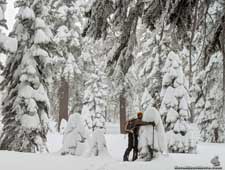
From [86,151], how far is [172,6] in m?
8.47

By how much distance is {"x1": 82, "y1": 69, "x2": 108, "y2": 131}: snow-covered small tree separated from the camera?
1639 inches

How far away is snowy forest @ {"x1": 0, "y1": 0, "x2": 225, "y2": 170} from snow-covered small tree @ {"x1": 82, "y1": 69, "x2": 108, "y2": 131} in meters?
2.34

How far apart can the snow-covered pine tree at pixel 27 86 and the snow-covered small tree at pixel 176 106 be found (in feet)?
24.1

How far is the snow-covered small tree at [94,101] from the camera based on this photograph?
41625 millimetres

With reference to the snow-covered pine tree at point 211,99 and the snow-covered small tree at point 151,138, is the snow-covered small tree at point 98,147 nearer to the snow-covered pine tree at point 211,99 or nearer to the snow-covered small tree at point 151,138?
the snow-covered small tree at point 151,138

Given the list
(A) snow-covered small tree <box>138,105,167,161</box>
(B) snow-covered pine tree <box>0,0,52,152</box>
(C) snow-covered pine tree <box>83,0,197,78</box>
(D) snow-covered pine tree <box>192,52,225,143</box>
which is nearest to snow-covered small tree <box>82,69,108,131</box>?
(D) snow-covered pine tree <box>192,52,225,143</box>

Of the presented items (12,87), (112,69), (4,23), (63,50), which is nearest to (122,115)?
(63,50)

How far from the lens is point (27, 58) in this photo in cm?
1766

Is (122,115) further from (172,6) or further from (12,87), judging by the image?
(172,6)

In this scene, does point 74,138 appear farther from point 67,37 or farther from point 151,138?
point 67,37

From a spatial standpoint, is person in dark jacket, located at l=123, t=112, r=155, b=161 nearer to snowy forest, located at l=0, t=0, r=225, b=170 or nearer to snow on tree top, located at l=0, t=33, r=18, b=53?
snowy forest, located at l=0, t=0, r=225, b=170

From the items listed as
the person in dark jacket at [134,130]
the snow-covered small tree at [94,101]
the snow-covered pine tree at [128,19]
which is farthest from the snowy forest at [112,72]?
the snow-covered small tree at [94,101]

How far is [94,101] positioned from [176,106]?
69.7ft

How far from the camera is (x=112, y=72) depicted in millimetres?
8242
